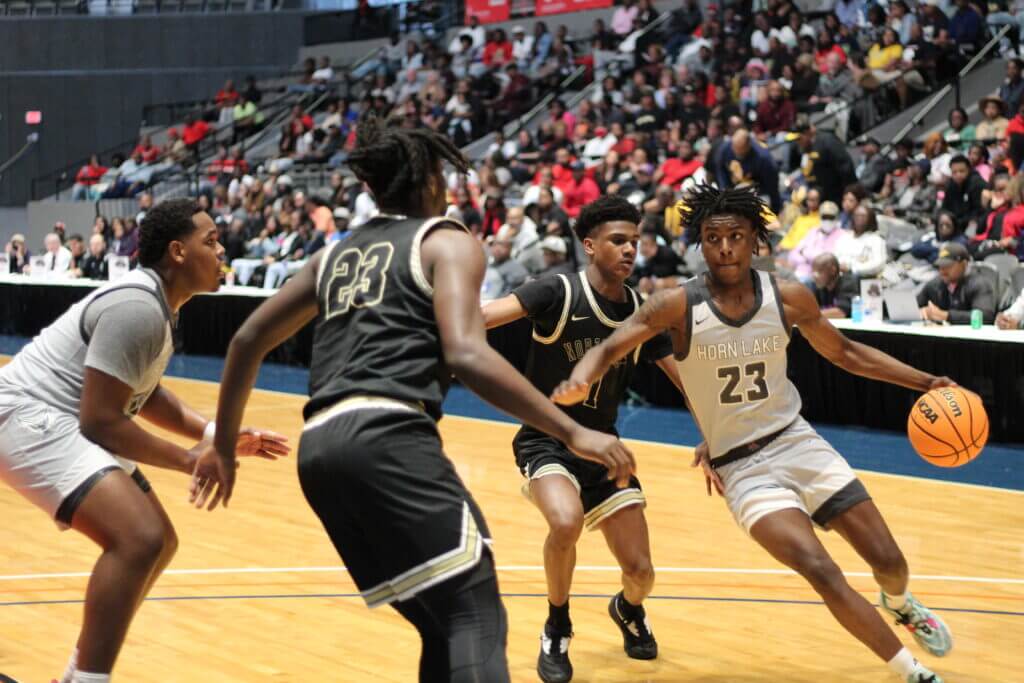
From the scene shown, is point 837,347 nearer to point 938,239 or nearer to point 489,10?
point 938,239

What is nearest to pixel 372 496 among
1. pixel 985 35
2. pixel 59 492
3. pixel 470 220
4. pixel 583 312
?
pixel 59 492

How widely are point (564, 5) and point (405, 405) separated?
68.3 feet

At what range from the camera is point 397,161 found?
3.38 m

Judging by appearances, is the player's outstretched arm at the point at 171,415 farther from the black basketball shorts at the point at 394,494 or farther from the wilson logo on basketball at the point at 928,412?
the wilson logo on basketball at the point at 928,412

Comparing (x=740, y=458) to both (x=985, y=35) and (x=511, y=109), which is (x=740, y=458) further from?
(x=511, y=109)

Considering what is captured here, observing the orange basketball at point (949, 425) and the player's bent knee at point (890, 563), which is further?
the orange basketball at point (949, 425)

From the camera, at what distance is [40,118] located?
2761 cm

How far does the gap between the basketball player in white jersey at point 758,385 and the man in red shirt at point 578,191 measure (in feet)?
35.7

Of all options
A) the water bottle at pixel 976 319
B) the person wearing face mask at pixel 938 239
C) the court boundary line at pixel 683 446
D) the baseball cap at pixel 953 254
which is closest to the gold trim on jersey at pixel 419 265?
the court boundary line at pixel 683 446

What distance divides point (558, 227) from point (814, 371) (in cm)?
334

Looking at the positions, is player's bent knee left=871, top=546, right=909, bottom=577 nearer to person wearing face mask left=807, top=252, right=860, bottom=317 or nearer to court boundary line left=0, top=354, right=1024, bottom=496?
court boundary line left=0, top=354, right=1024, bottom=496

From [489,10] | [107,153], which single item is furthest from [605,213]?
[107,153]

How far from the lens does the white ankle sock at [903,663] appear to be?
14.9ft

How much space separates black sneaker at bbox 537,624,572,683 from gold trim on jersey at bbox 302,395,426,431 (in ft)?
7.37
